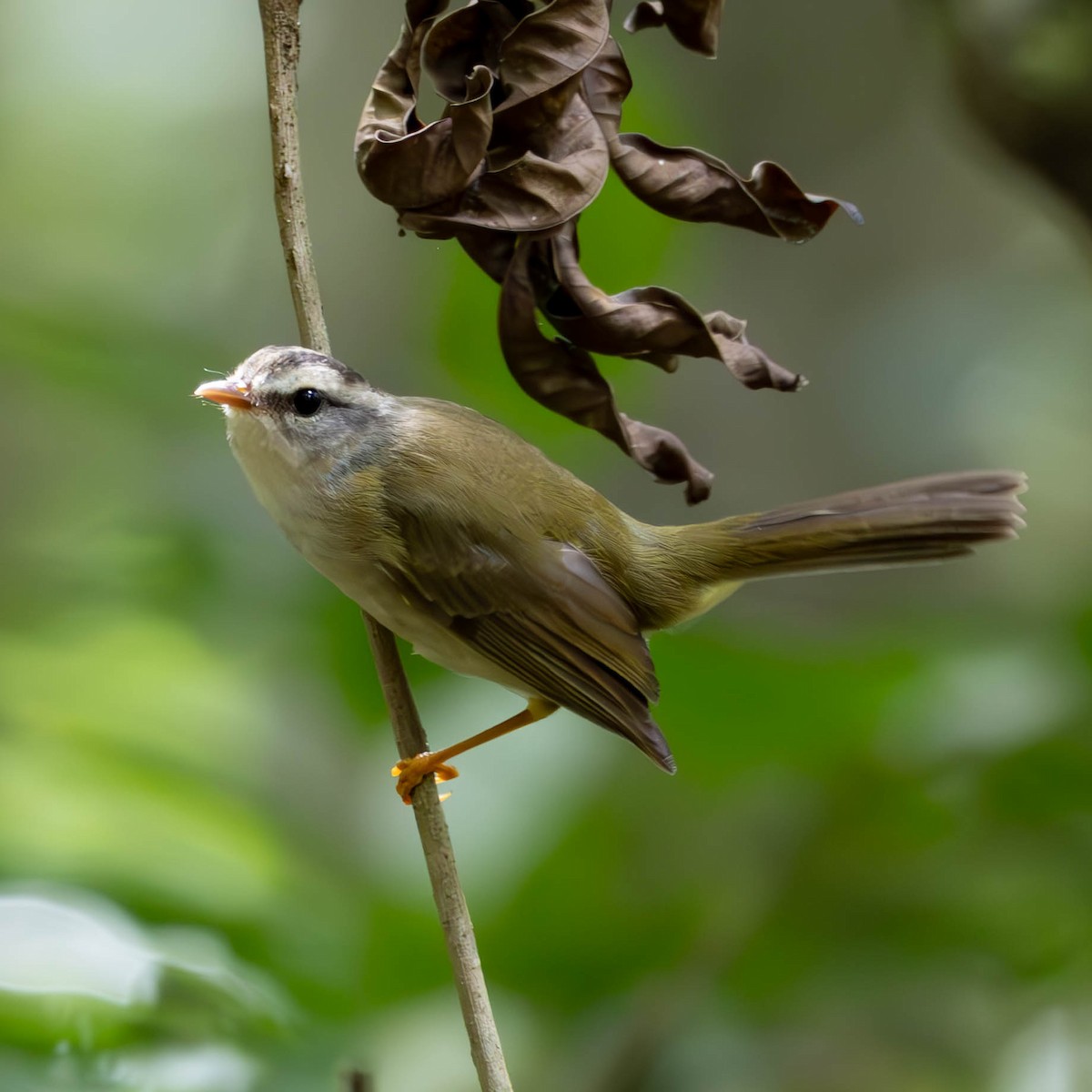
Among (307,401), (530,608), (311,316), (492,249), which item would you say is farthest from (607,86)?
(530,608)

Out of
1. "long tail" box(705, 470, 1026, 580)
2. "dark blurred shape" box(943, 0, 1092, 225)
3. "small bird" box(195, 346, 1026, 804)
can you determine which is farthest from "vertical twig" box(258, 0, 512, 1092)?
"dark blurred shape" box(943, 0, 1092, 225)

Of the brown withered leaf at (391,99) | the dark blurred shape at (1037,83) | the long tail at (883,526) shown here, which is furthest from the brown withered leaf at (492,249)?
the dark blurred shape at (1037,83)

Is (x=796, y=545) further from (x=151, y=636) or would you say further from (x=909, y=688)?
(x=151, y=636)

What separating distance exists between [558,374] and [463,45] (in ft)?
1.25

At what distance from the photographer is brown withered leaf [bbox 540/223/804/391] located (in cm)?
137

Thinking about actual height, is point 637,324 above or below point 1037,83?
below

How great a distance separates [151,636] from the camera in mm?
2207

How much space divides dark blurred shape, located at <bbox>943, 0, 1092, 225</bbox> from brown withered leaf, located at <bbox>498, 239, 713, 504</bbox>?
3.26ft

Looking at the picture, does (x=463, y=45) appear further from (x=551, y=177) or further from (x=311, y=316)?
(x=311, y=316)

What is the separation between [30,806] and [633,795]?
975 millimetres

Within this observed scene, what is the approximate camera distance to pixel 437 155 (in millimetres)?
1278

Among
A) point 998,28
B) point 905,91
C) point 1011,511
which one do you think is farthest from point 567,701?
point 905,91

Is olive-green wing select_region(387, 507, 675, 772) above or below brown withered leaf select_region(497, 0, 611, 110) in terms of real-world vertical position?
below

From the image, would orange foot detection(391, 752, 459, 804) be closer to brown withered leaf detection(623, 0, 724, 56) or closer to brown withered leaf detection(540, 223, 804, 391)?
brown withered leaf detection(540, 223, 804, 391)
